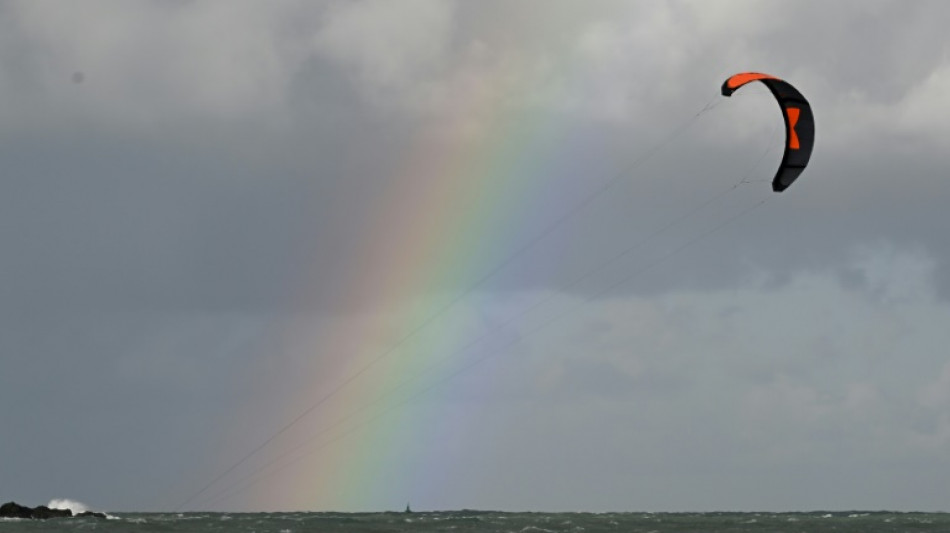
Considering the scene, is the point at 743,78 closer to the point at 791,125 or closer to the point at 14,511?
the point at 791,125

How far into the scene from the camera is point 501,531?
3708 inches

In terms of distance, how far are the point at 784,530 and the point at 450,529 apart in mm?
25875

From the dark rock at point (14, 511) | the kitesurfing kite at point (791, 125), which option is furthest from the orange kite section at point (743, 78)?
the dark rock at point (14, 511)

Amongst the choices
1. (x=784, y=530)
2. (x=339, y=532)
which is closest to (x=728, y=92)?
(x=339, y=532)

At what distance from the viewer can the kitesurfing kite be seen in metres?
44.1

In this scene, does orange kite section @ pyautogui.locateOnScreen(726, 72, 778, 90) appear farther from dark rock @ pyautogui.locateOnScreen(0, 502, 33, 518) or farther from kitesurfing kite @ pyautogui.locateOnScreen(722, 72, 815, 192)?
dark rock @ pyautogui.locateOnScreen(0, 502, 33, 518)

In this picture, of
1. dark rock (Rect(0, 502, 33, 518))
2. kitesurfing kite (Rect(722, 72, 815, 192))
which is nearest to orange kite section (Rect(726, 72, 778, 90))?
kitesurfing kite (Rect(722, 72, 815, 192))

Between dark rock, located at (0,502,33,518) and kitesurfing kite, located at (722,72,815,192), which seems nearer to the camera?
kitesurfing kite, located at (722,72,815,192)

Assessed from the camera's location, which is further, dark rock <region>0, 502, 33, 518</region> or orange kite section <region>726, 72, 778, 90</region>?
dark rock <region>0, 502, 33, 518</region>

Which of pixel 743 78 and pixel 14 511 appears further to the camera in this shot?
pixel 14 511

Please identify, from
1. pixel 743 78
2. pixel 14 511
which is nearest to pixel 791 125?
pixel 743 78

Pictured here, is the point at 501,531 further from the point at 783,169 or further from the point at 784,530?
the point at 783,169

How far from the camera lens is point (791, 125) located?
45.2 m

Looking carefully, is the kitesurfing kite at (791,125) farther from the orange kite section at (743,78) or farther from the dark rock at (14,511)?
the dark rock at (14,511)
